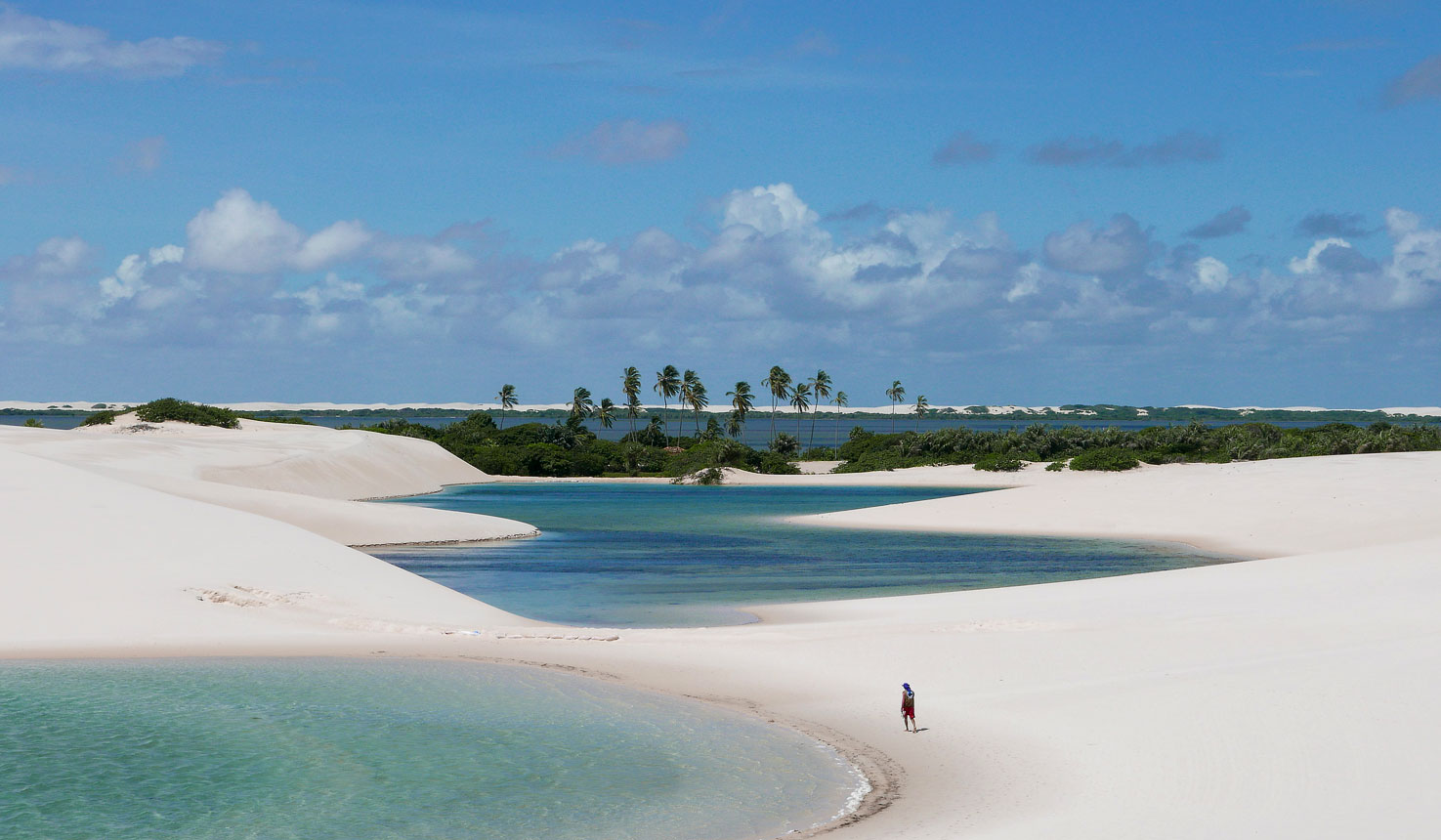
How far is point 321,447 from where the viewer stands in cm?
8144

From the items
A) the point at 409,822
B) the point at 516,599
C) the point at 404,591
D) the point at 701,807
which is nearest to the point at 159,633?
the point at 404,591

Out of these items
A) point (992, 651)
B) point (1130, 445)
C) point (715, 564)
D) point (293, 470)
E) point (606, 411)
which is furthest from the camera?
point (606, 411)

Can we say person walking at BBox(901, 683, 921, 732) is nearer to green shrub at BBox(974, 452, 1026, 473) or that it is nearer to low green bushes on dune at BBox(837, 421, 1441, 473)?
low green bushes on dune at BBox(837, 421, 1441, 473)

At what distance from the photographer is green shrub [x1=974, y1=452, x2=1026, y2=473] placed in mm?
95438

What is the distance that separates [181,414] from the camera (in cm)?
8706

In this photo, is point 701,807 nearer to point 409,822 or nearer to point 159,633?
point 409,822

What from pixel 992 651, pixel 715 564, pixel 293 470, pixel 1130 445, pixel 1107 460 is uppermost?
pixel 1130 445

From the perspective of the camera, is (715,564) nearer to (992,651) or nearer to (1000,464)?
(992,651)

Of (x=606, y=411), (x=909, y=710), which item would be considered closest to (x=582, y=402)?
(x=606, y=411)

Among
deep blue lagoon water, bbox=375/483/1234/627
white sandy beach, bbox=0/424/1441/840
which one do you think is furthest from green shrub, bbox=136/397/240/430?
white sandy beach, bbox=0/424/1441/840

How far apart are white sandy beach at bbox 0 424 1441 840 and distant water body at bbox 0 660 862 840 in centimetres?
133

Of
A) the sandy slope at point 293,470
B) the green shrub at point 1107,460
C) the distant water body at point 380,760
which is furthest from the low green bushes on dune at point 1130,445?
the distant water body at point 380,760

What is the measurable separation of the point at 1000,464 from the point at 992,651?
77.9 m

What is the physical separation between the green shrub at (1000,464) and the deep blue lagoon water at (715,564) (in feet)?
120
